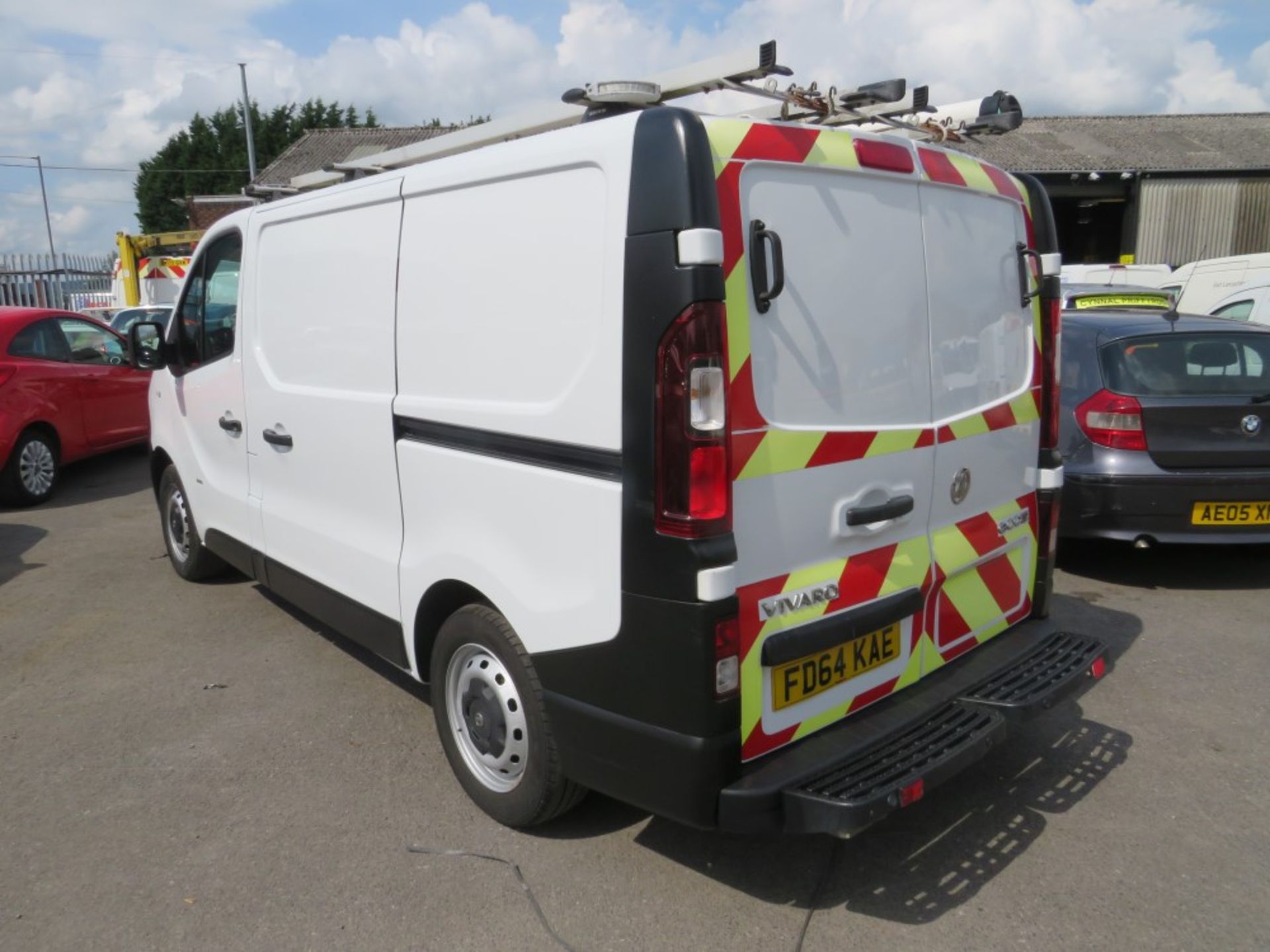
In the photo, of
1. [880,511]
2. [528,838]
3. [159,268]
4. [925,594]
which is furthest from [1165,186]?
[528,838]

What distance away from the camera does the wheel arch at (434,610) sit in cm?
337

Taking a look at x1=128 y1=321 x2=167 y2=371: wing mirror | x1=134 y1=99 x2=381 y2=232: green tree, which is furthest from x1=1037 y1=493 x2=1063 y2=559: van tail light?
x1=134 y1=99 x2=381 y2=232: green tree

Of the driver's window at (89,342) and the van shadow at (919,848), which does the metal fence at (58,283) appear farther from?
the van shadow at (919,848)

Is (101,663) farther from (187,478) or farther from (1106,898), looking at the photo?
(1106,898)

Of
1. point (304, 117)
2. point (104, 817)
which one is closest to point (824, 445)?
point (104, 817)

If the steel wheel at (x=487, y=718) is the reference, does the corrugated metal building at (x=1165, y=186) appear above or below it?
above

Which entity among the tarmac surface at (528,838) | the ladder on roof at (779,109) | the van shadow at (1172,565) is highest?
the ladder on roof at (779,109)

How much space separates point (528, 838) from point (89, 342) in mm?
8583

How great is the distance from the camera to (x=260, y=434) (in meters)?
4.57

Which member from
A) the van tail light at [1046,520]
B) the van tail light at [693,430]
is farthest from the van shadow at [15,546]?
the van tail light at [1046,520]

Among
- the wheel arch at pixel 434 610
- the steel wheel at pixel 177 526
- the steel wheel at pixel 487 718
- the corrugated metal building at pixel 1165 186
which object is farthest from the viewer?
the corrugated metal building at pixel 1165 186

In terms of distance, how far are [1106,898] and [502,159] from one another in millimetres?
2803

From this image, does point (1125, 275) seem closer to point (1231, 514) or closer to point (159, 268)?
point (1231, 514)

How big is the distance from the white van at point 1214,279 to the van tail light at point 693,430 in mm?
9514
